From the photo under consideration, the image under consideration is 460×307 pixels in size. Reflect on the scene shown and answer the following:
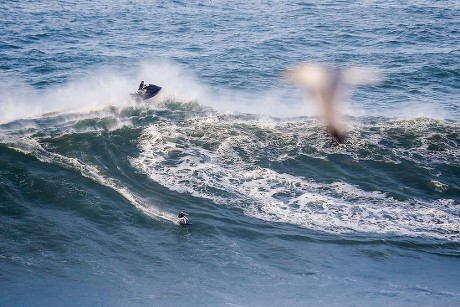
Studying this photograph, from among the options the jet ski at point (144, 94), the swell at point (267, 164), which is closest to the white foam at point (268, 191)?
the swell at point (267, 164)

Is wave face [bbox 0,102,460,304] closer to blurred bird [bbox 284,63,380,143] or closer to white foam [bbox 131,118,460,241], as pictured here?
white foam [bbox 131,118,460,241]

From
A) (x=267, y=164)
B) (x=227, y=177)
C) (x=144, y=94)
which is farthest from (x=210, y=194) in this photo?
(x=144, y=94)

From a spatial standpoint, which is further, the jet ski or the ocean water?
the jet ski

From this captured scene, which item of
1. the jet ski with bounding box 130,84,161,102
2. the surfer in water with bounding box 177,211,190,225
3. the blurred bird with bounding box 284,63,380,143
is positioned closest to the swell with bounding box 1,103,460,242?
the surfer in water with bounding box 177,211,190,225

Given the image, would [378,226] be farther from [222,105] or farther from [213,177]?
[222,105]

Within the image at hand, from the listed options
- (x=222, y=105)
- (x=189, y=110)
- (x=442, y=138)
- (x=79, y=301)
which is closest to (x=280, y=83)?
(x=222, y=105)

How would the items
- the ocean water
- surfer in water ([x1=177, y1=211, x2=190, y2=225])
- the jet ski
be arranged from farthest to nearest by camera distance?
the jet ski → surfer in water ([x1=177, y1=211, x2=190, y2=225]) → the ocean water
